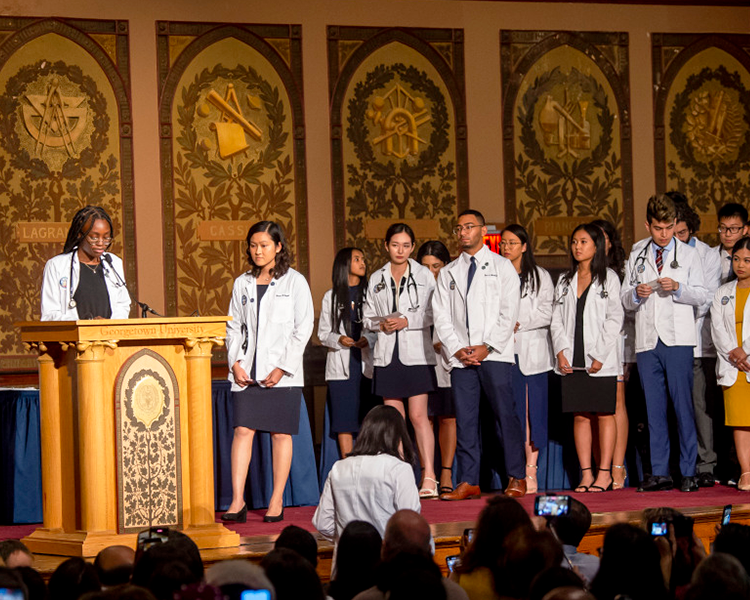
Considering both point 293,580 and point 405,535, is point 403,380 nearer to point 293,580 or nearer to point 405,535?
point 405,535

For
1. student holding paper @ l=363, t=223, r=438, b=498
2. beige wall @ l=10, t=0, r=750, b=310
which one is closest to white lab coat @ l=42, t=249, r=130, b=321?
student holding paper @ l=363, t=223, r=438, b=498

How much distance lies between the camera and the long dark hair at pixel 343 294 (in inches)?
286

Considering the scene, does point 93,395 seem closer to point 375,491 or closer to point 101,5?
point 375,491

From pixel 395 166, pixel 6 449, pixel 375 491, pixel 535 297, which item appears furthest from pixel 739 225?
pixel 6 449

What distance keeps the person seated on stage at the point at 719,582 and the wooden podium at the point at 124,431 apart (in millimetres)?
2776

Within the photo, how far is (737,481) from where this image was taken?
712 cm

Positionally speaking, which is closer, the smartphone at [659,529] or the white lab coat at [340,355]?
the smartphone at [659,529]

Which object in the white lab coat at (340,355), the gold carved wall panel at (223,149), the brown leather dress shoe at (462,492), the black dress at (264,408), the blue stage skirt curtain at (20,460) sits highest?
the gold carved wall panel at (223,149)

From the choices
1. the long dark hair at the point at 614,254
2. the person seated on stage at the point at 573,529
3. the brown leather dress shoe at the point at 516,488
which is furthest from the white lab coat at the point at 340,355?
the person seated on stage at the point at 573,529

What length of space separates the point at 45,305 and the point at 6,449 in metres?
1.55

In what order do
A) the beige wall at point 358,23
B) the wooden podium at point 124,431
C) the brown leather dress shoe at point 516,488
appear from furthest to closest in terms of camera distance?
→ the beige wall at point 358,23
the brown leather dress shoe at point 516,488
the wooden podium at point 124,431

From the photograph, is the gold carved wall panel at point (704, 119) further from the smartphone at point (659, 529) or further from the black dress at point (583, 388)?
the smartphone at point (659, 529)

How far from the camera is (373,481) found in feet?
14.4

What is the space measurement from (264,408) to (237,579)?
10.7 ft
